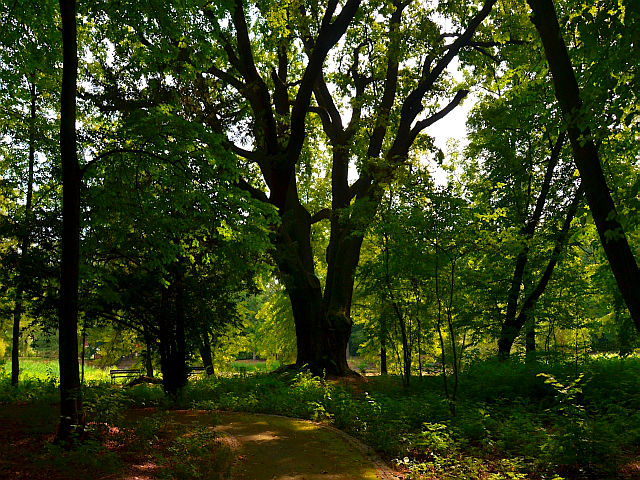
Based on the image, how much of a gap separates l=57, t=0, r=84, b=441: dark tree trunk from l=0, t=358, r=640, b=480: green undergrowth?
1.23 ft

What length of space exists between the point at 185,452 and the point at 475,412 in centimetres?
537

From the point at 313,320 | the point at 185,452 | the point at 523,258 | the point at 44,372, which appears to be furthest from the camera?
the point at 44,372

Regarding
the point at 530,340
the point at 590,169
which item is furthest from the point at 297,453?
the point at 530,340

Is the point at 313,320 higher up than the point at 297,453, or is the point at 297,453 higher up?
the point at 313,320

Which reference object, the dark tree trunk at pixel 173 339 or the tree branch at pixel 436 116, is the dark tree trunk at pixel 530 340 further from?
the dark tree trunk at pixel 173 339

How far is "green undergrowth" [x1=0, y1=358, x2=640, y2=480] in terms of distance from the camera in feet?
20.4

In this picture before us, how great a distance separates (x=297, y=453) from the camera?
695 centimetres

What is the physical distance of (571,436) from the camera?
6301mm

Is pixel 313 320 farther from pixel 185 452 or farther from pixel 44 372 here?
pixel 44 372

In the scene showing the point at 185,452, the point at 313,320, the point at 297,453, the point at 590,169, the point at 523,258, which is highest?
the point at 590,169

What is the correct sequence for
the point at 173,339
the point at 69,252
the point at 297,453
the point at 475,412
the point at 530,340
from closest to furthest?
the point at 69,252
the point at 297,453
the point at 475,412
the point at 173,339
the point at 530,340

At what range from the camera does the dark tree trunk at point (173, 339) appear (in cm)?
1134

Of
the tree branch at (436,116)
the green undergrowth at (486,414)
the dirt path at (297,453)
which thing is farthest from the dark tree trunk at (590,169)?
the tree branch at (436,116)

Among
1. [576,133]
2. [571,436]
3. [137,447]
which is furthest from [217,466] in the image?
[576,133]
